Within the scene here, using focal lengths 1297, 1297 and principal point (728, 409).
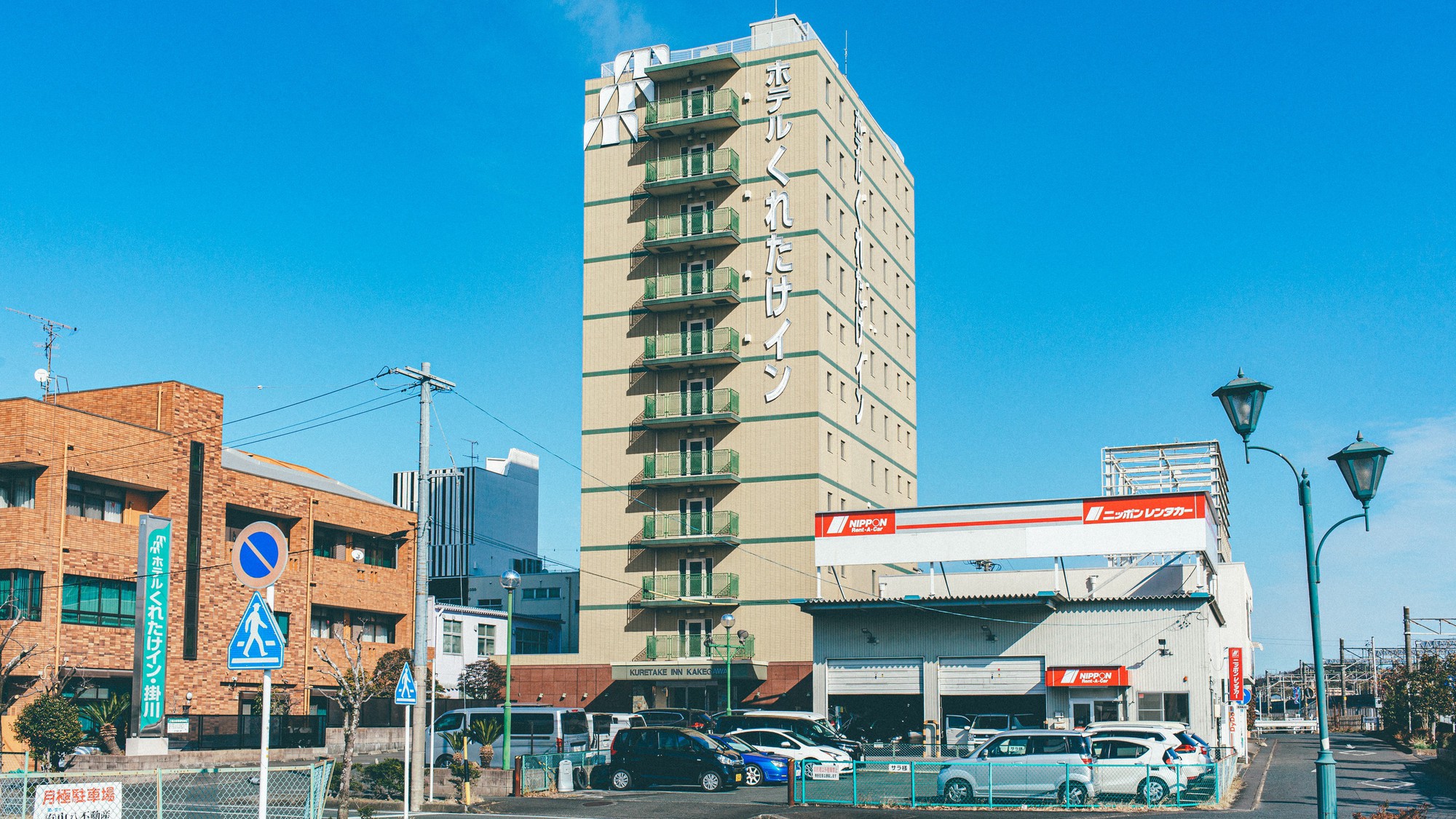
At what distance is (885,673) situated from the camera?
47.5 metres

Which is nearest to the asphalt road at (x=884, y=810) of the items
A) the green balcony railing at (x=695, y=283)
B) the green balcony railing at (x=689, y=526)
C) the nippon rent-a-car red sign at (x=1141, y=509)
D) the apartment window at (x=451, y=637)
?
the nippon rent-a-car red sign at (x=1141, y=509)

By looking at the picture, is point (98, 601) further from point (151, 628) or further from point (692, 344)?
point (692, 344)

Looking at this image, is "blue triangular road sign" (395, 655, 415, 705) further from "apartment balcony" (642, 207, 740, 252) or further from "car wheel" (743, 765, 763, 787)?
"apartment balcony" (642, 207, 740, 252)

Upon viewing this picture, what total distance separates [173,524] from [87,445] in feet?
14.9

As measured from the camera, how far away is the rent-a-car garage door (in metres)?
47.2

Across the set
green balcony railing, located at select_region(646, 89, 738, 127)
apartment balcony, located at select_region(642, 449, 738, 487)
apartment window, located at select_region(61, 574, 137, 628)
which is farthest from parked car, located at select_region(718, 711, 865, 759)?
green balcony railing, located at select_region(646, 89, 738, 127)

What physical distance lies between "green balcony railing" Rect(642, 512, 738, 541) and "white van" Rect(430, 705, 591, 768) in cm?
2154

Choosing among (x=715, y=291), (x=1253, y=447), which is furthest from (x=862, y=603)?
(x=1253, y=447)

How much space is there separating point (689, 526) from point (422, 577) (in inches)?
1201

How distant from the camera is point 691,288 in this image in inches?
2454

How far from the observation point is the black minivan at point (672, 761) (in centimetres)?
3394

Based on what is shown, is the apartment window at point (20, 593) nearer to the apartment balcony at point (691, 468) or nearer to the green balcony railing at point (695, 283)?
the apartment balcony at point (691, 468)

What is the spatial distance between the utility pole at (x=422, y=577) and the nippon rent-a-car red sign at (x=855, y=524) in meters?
20.5

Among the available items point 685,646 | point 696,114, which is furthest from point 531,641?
point 696,114
